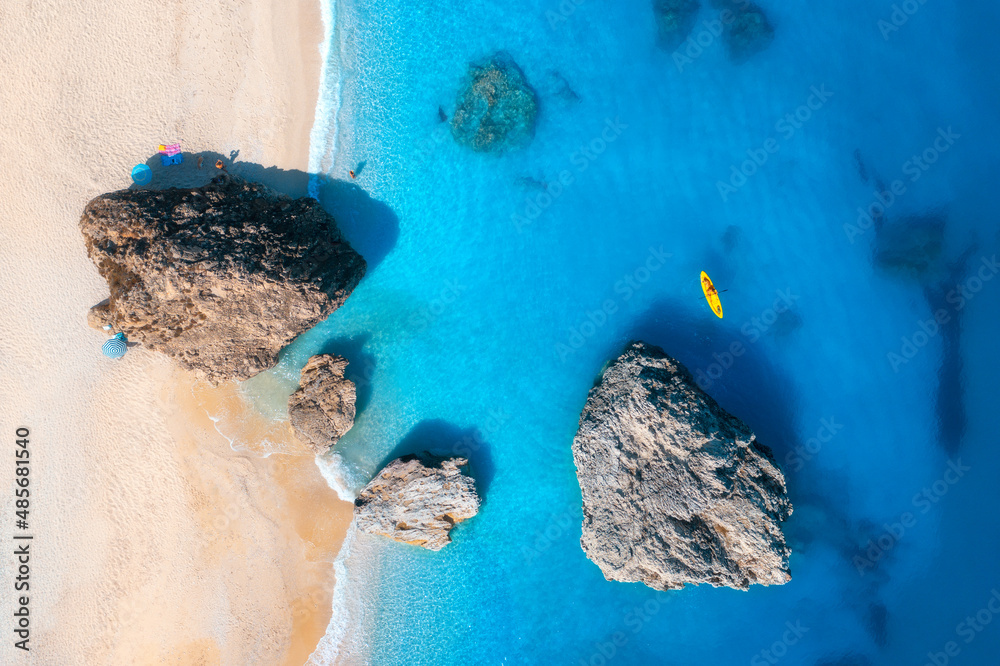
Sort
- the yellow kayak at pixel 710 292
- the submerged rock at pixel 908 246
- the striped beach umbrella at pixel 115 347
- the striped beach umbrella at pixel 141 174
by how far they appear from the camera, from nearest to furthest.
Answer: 1. the striped beach umbrella at pixel 141 174
2. the striped beach umbrella at pixel 115 347
3. the yellow kayak at pixel 710 292
4. the submerged rock at pixel 908 246

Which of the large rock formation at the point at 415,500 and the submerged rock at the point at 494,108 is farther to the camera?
the submerged rock at the point at 494,108

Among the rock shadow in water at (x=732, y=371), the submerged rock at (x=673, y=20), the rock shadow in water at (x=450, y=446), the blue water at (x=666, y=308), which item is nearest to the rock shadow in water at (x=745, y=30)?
the blue water at (x=666, y=308)

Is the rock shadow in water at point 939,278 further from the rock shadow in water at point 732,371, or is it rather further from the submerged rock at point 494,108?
the submerged rock at point 494,108

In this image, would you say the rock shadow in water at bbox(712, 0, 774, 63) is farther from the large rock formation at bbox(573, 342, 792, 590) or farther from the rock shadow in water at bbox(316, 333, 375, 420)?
the rock shadow in water at bbox(316, 333, 375, 420)

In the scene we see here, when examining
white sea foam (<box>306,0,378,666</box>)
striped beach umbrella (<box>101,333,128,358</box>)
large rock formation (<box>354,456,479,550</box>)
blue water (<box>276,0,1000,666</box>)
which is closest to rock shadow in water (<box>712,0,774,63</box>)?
blue water (<box>276,0,1000,666</box>)

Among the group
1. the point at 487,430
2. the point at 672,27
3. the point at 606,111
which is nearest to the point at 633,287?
the point at 606,111

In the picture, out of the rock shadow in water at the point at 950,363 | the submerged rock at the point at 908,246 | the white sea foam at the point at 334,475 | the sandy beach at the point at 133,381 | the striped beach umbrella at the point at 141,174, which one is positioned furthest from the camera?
the rock shadow in water at the point at 950,363

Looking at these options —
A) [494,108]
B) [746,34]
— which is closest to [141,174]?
[494,108]

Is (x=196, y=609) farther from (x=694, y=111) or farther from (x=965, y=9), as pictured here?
(x=965, y=9)
